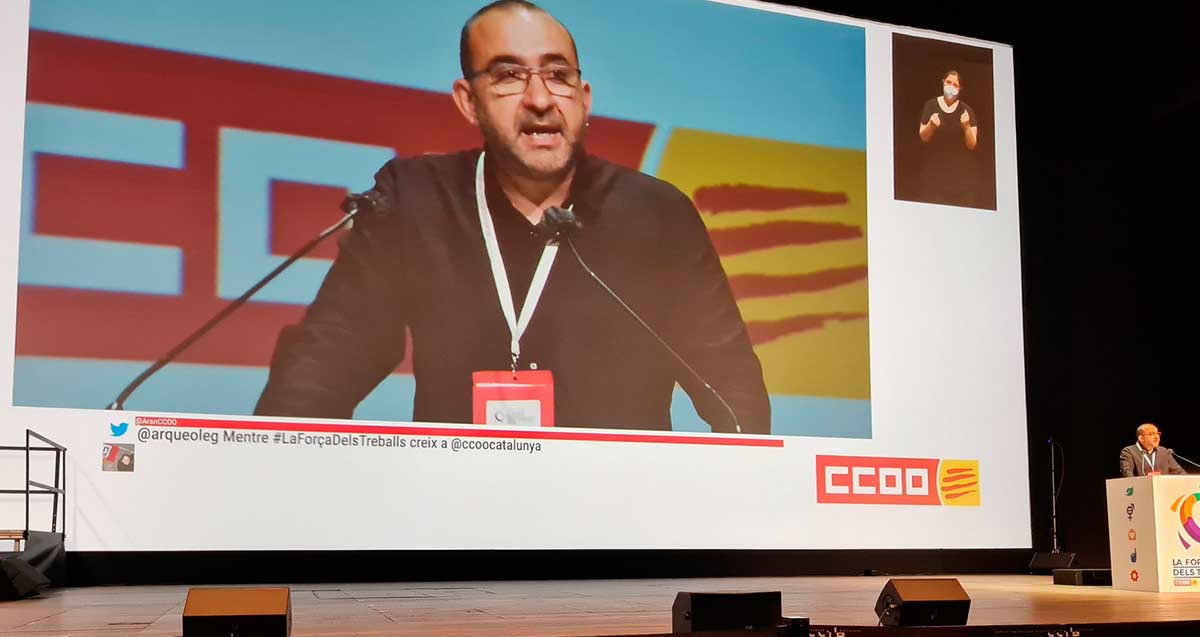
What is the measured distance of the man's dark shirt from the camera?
534 cm

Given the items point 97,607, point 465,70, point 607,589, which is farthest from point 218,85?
point 607,589

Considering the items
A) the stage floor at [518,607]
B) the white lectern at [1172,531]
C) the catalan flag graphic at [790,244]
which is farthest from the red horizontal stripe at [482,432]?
the white lectern at [1172,531]

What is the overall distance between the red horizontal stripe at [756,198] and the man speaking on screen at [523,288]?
12 centimetres

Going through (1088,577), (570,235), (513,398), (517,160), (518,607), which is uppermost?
(517,160)

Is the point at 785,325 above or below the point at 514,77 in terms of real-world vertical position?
below

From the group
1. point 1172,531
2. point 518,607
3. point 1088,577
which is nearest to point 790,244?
point 1088,577

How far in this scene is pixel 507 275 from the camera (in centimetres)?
562

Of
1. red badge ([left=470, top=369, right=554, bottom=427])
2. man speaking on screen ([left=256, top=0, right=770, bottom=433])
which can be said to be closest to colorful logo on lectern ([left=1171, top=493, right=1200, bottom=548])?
man speaking on screen ([left=256, top=0, right=770, bottom=433])

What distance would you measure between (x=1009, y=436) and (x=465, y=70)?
11.9ft

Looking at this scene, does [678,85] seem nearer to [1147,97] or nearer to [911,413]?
[911,413]

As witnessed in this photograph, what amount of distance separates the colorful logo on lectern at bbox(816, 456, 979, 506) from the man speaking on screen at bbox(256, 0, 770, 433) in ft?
1.61

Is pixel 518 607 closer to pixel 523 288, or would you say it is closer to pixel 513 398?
pixel 513 398

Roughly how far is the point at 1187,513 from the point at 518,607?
8.97 ft

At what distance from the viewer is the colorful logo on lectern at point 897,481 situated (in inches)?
243
